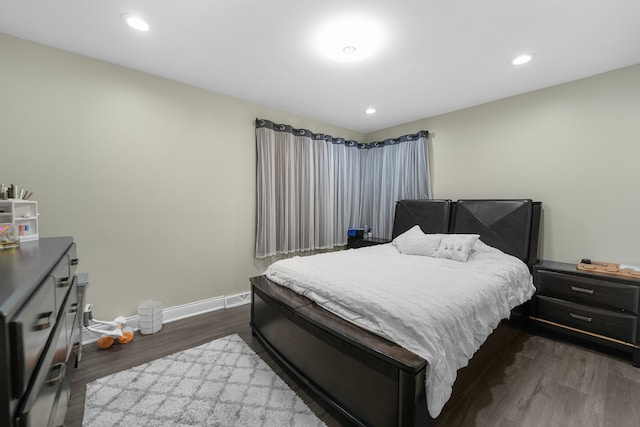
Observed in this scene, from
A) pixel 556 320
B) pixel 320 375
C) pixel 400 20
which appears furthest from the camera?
pixel 556 320

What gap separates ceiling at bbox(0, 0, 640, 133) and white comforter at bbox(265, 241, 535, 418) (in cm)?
185

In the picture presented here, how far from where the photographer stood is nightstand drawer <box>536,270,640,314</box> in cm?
213

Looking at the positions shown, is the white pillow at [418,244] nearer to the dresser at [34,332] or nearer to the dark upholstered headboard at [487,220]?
the dark upholstered headboard at [487,220]

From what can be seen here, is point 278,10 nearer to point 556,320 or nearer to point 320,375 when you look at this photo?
point 320,375

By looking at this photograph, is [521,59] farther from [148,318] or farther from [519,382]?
[148,318]

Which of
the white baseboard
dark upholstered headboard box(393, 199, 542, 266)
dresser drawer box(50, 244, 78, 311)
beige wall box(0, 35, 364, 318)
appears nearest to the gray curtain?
beige wall box(0, 35, 364, 318)

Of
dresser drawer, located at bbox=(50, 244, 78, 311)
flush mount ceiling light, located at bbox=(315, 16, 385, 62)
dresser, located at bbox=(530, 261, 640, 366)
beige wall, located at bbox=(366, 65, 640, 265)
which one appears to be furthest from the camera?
beige wall, located at bbox=(366, 65, 640, 265)

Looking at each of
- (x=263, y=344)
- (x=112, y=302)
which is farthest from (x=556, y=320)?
(x=112, y=302)

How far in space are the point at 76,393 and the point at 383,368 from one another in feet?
6.62

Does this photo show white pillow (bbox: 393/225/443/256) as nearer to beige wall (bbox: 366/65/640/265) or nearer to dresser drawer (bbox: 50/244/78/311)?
beige wall (bbox: 366/65/640/265)

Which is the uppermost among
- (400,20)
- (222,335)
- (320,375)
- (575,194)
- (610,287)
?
(400,20)

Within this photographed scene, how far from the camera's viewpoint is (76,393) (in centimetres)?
173

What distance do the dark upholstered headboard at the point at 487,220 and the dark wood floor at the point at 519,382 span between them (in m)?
0.91

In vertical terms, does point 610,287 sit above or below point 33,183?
below
